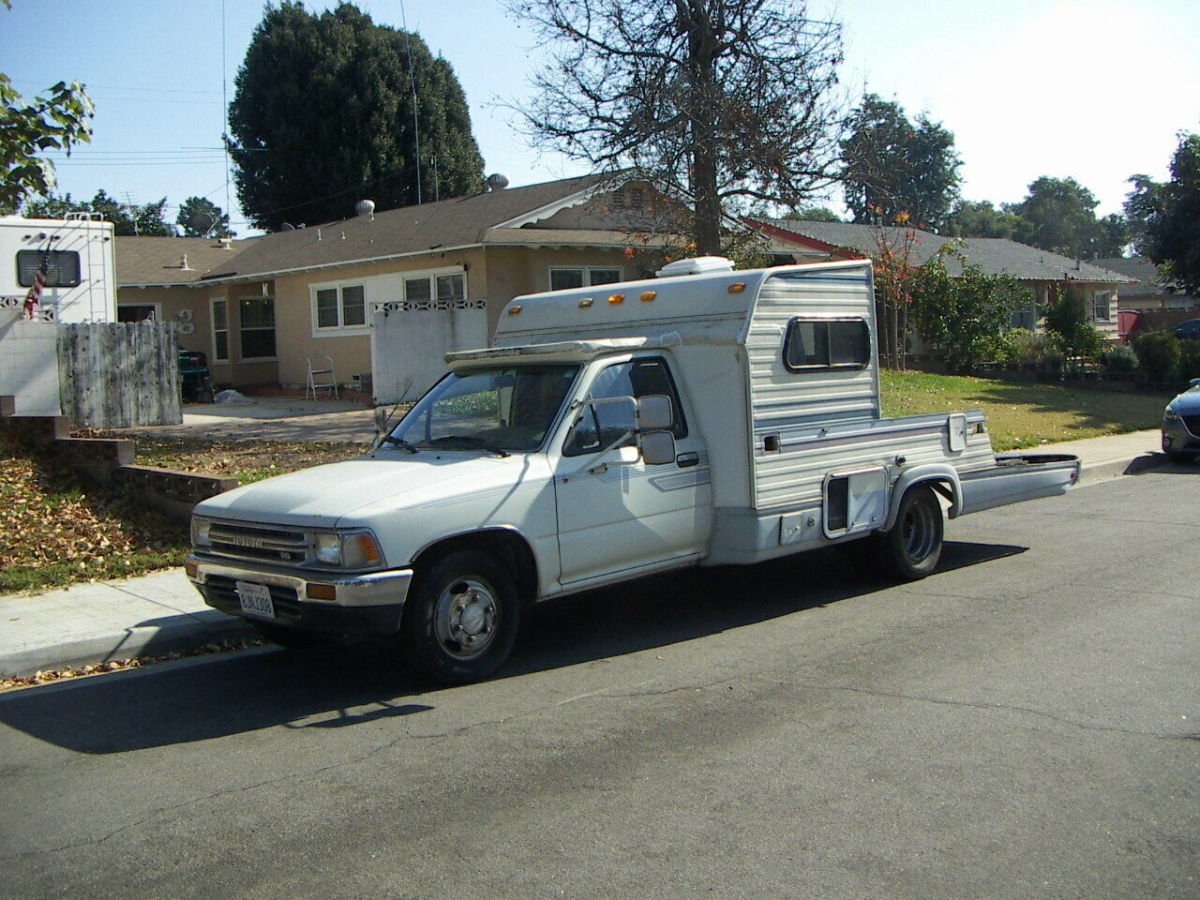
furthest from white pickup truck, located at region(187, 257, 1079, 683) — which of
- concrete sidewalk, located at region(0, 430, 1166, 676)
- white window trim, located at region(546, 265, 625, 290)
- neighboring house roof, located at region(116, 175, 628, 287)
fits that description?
white window trim, located at region(546, 265, 625, 290)

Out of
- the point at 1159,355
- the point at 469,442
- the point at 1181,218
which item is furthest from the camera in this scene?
the point at 1181,218

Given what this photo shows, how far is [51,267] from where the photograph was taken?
1912cm

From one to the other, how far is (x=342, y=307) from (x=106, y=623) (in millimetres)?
18752

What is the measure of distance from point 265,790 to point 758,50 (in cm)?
1618

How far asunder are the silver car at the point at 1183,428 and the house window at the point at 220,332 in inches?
847

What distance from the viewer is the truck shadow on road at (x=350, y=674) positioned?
20.6ft

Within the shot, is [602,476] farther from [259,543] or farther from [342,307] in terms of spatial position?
[342,307]

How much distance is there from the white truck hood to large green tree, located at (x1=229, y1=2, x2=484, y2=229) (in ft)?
123

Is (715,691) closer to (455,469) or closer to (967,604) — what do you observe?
(455,469)

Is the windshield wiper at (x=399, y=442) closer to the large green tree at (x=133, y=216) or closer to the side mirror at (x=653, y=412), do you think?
the side mirror at (x=653, y=412)

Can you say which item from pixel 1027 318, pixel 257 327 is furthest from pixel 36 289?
pixel 1027 318

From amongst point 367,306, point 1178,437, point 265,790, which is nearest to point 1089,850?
point 265,790

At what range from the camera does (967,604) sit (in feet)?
27.6

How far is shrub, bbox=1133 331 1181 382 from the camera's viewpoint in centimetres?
2578
